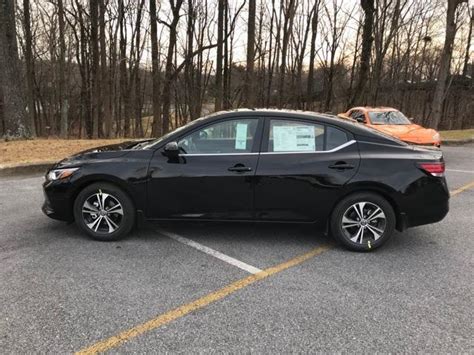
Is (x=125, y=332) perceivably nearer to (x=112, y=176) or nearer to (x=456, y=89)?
(x=112, y=176)

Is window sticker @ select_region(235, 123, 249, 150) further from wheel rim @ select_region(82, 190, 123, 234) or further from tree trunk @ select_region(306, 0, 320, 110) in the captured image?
tree trunk @ select_region(306, 0, 320, 110)

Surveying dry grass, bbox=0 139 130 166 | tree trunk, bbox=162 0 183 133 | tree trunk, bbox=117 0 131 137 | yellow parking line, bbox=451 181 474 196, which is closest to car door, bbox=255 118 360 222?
yellow parking line, bbox=451 181 474 196

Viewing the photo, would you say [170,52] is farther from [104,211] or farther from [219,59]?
[104,211]

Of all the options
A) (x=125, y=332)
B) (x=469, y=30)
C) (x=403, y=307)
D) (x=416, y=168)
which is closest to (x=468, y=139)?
(x=416, y=168)

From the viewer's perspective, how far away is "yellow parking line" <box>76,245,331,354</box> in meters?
2.65

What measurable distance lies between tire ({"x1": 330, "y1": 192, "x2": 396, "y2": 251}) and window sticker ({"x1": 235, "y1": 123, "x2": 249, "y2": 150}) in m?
1.24

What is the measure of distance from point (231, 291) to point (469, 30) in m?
39.0

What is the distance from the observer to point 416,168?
168 inches

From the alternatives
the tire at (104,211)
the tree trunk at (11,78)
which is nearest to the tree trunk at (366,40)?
the tree trunk at (11,78)

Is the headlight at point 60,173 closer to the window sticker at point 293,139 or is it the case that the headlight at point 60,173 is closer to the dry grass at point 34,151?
the window sticker at point 293,139

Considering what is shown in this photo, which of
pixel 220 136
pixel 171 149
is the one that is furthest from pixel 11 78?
pixel 220 136

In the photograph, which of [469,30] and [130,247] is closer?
[130,247]

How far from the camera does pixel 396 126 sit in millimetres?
11094

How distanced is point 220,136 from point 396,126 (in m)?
8.12
